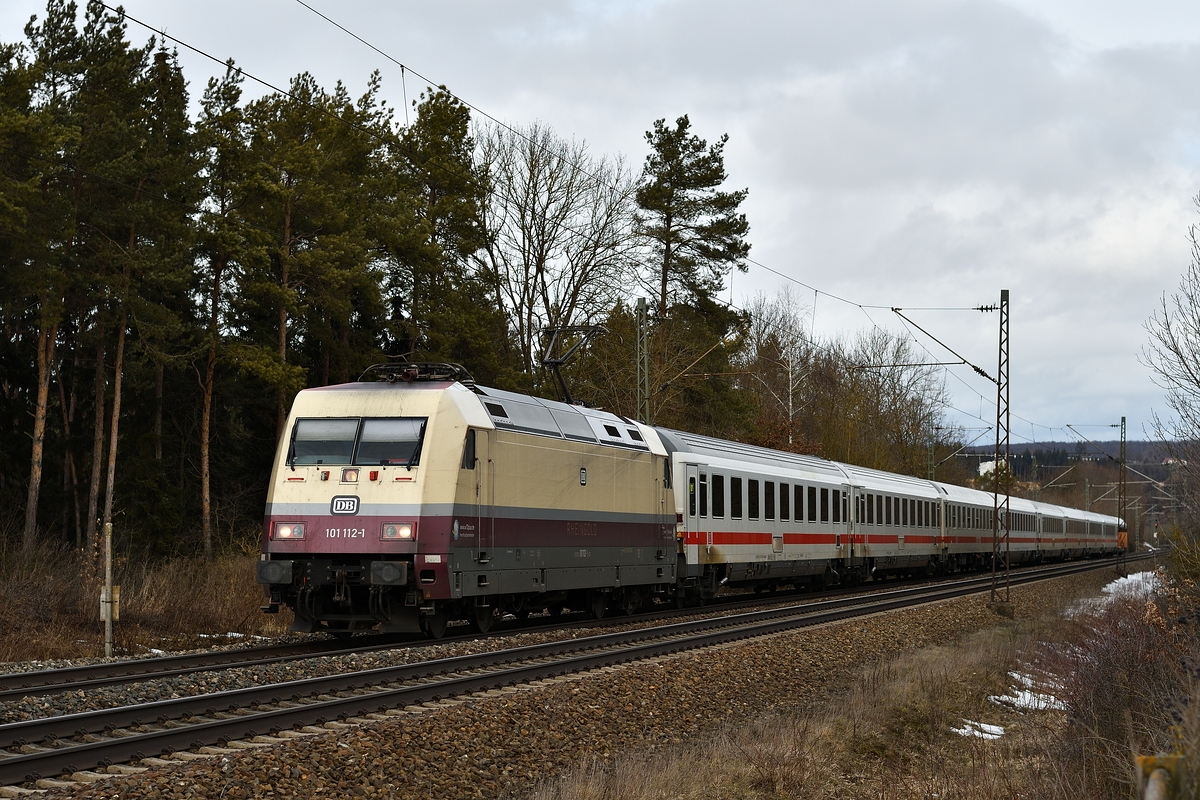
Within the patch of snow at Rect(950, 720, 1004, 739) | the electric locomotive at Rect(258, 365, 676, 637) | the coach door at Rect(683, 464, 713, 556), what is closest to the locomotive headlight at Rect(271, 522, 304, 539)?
the electric locomotive at Rect(258, 365, 676, 637)

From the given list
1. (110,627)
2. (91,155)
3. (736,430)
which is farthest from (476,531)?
(736,430)

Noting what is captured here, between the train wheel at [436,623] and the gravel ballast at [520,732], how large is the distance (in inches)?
77.7

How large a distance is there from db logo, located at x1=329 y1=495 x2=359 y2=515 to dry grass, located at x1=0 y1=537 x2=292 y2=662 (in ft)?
10.2

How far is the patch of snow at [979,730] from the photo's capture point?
41.5ft

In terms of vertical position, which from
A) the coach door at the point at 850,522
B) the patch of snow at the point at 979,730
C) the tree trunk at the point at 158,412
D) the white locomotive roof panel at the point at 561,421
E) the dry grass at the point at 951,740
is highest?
the tree trunk at the point at 158,412

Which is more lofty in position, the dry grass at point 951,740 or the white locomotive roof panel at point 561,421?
the white locomotive roof panel at point 561,421

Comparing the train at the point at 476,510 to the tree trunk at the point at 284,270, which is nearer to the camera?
the train at the point at 476,510

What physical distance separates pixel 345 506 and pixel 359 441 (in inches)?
36.4

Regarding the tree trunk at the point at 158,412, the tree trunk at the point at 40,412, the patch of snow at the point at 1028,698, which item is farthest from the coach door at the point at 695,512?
the tree trunk at the point at 158,412

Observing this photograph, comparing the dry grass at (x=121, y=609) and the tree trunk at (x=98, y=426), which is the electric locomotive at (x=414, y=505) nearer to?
the dry grass at (x=121, y=609)

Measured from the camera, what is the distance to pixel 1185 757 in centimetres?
425

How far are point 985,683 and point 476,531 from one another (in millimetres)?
7120

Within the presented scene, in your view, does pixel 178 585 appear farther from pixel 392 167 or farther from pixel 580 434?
pixel 392 167

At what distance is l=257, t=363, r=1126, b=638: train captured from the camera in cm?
1484
